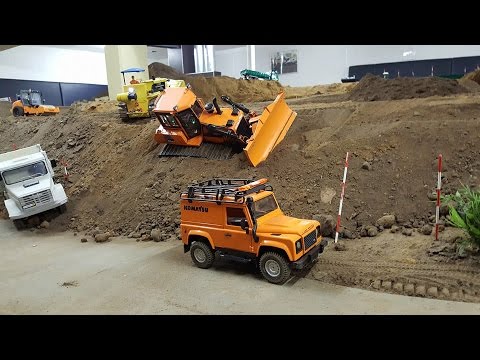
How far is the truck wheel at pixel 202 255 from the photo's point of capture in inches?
264

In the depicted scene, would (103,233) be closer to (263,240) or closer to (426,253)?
(263,240)

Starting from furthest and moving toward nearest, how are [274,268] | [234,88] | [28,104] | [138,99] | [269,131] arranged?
[28,104] → [234,88] → [138,99] → [269,131] → [274,268]

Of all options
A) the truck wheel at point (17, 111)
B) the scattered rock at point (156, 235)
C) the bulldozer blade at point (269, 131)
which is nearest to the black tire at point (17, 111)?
the truck wheel at point (17, 111)

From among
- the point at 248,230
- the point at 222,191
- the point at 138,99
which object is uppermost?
the point at 138,99

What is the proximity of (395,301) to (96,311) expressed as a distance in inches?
167

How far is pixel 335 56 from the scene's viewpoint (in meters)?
19.0

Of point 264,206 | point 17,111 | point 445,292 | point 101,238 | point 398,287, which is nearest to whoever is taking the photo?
point 445,292

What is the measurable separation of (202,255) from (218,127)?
445 cm

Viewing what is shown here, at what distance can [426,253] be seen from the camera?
19.7ft

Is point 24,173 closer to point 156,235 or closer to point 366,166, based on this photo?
point 156,235

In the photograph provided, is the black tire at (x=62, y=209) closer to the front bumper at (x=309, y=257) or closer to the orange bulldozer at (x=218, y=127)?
the orange bulldozer at (x=218, y=127)

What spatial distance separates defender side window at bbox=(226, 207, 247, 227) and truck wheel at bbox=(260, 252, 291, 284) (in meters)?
0.70

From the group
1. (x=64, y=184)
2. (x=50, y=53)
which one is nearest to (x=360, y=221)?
(x=64, y=184)

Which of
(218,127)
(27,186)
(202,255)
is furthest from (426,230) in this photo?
(27,186)
